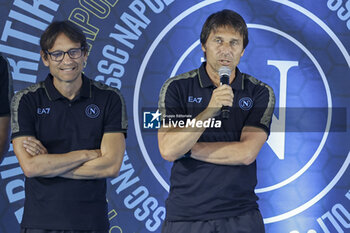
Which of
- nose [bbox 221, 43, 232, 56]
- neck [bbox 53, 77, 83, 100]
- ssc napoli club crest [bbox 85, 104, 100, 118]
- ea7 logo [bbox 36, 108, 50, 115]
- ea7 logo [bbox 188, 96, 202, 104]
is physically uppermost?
nose [bbox 221, 43, 232, 56]

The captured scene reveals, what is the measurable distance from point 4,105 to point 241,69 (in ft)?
6.15

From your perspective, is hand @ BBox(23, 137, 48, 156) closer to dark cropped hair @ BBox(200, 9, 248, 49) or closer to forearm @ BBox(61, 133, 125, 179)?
forearm @ BBox(61, 133, 125, 179)

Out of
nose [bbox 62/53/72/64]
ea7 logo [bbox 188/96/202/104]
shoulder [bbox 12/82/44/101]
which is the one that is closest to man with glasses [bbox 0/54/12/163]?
shoulder [bbox 12/82/44/101]

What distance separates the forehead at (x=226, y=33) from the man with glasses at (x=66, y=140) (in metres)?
0.65

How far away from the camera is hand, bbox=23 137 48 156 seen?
2564mm

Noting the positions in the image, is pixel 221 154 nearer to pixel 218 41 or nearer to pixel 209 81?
pixel 209 81

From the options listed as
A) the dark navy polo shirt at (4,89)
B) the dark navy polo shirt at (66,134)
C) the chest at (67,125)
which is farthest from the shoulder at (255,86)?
the dark navy polo shirt at (4,89)

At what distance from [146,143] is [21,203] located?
1046 mm

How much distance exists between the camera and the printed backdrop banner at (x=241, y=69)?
3.72 m

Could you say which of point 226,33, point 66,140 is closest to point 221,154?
point 226,33

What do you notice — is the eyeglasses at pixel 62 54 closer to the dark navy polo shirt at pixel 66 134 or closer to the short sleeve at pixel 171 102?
the dark navy polo shirt at pixel 66 134

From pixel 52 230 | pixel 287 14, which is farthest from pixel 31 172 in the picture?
pixel 287 14

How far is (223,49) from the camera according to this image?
2664 mm

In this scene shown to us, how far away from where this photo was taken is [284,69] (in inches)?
154
